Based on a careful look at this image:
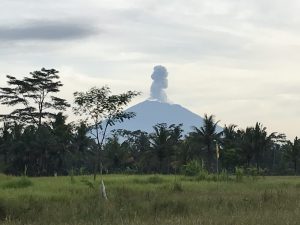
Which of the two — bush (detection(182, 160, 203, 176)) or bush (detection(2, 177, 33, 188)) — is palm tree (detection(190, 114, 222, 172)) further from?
bush (detection(2, 177, 33, 188))

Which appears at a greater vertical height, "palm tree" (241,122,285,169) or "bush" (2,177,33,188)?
"palm tree" (241,122,285,169)

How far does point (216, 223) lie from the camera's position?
26.8 feet

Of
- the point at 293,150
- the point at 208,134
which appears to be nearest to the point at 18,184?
the point at 208,134

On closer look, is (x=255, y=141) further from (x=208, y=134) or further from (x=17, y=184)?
(x=17, y=184)

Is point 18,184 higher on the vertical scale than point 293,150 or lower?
lower

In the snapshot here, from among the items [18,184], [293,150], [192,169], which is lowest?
[18,184]

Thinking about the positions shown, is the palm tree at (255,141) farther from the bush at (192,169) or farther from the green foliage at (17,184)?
the green foliage at (17,184)

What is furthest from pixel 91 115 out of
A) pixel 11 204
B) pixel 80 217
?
pixel 80 217

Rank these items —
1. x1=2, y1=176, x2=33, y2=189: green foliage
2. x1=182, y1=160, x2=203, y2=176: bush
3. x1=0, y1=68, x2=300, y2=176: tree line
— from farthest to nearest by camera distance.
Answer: x1=0, y1=68, x2=300, y2=176: tree line < x1=182, y1=160, x2=203, y2=176: bush < x1=2, y1=176, x2=33, y2=189: green foliage

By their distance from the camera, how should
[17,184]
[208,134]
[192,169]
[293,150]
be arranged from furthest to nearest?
[293,150] < [208,134] < [192,169] < [17,184]

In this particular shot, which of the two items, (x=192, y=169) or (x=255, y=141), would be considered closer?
(x=192, y=169)

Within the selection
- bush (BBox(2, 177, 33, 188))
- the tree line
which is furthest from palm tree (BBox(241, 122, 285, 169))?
bush (BBox(2, 177, 33, 188))

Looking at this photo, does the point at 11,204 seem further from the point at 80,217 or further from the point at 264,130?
the point at 264,130

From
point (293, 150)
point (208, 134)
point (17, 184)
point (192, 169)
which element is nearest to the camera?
point (17, 184)
